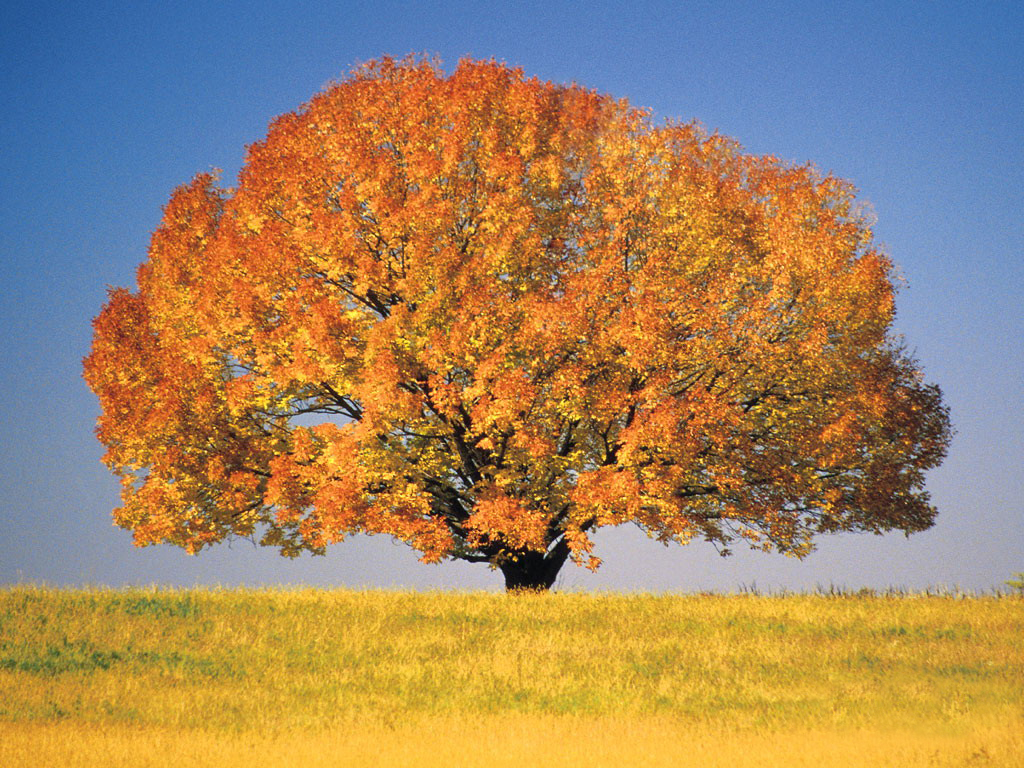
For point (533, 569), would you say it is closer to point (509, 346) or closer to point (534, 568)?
point (534, 568)

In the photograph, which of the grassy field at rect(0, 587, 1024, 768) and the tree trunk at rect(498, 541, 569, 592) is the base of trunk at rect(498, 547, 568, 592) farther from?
the grassy field at rect(0, 587, 1024, 768)

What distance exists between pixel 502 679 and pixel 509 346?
29.3ft

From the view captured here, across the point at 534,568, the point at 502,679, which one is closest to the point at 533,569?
the point at 534,568

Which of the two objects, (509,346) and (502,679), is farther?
(509,346)

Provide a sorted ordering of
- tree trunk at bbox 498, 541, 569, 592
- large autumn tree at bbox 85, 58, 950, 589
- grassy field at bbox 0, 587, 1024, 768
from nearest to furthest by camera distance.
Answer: grassy field at bbox 0, 587, 1024, 768 < large autumn tree at bbox 85, 58, 950, 589 < tree trunk at bbox 498, 541, 569, 592

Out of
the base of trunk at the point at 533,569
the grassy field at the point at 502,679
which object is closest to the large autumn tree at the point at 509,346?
the base of trunk at the point at 533,569

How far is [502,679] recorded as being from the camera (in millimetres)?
17594

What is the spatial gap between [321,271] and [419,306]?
377 cm

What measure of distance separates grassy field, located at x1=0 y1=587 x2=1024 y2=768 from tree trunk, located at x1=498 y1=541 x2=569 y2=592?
10.3ft

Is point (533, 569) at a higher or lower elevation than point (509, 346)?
lower

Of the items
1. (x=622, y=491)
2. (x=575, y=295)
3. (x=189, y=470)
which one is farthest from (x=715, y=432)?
(x=189, y=470)

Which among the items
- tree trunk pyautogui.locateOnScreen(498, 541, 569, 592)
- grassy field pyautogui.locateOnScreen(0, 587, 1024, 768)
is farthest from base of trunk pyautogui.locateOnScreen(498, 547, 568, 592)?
grassy field pyautogui.locateOnScreen(0, 587, 1024, 768)

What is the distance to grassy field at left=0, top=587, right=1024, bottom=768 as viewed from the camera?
13.6 metres

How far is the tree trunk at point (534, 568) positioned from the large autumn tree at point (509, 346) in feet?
0.26
